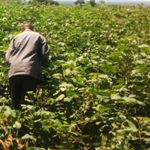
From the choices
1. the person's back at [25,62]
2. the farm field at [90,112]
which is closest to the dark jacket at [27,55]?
the person's back at [25,62]

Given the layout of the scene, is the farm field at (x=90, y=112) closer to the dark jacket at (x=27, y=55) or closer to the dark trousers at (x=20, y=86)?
the dark trousers at (x=20, y=86)

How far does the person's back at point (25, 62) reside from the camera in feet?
9.51

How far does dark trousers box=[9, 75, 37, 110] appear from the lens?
2.94m

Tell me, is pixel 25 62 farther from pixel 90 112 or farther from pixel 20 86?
pixel 90 112

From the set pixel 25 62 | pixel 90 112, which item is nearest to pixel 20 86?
pixel 25 62

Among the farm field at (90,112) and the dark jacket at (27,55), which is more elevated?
the dark jacket at (27,55)

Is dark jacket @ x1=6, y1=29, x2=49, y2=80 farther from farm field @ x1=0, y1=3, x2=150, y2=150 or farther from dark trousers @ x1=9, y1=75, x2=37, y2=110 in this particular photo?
farm field @ x1=0, y1=3, x2=150, y2=150

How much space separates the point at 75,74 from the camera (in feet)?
9.77

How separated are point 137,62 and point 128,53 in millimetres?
163

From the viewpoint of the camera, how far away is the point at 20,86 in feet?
10.1

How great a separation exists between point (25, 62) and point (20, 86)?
1.25ft

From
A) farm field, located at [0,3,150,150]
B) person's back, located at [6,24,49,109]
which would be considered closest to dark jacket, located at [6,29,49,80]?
person's back, located at [6,24,49,109]

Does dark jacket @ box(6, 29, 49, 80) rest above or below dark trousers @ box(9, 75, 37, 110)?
above

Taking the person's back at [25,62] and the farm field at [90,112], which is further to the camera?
the person's back at [25,62]
